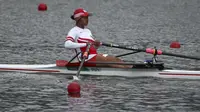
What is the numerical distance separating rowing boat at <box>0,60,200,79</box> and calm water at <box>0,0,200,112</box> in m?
0.28

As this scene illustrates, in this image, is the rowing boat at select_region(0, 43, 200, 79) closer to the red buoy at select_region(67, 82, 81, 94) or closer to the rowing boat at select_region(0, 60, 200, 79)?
the rowing boat at select_region(0, 60, 200, 79)

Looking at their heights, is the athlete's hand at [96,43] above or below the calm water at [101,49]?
above

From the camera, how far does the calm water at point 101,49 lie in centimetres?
1827

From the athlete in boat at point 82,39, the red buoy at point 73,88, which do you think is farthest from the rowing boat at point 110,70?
the red buoy at point 73,88

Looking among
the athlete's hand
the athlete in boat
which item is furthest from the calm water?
the athlete's hand

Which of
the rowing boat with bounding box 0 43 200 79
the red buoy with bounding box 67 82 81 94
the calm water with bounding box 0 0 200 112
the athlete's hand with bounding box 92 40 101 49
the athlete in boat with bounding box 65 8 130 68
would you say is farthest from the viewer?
the athlete in boat with bounding box 65 8 130 68

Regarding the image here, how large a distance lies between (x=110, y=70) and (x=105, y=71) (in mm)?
142

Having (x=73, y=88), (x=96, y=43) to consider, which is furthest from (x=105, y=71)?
(x=73, y=88)

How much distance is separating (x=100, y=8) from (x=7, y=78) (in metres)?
32.8

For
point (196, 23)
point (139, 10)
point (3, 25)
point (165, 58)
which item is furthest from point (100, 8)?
point (165, 58)

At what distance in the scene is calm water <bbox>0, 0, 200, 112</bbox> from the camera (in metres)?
18.3

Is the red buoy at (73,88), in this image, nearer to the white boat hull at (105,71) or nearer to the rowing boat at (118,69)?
the rowing boat at (118,69)

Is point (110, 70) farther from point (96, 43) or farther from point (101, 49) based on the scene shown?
point (101, 49)

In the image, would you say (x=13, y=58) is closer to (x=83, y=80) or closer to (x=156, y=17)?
(x=83, y=80)
